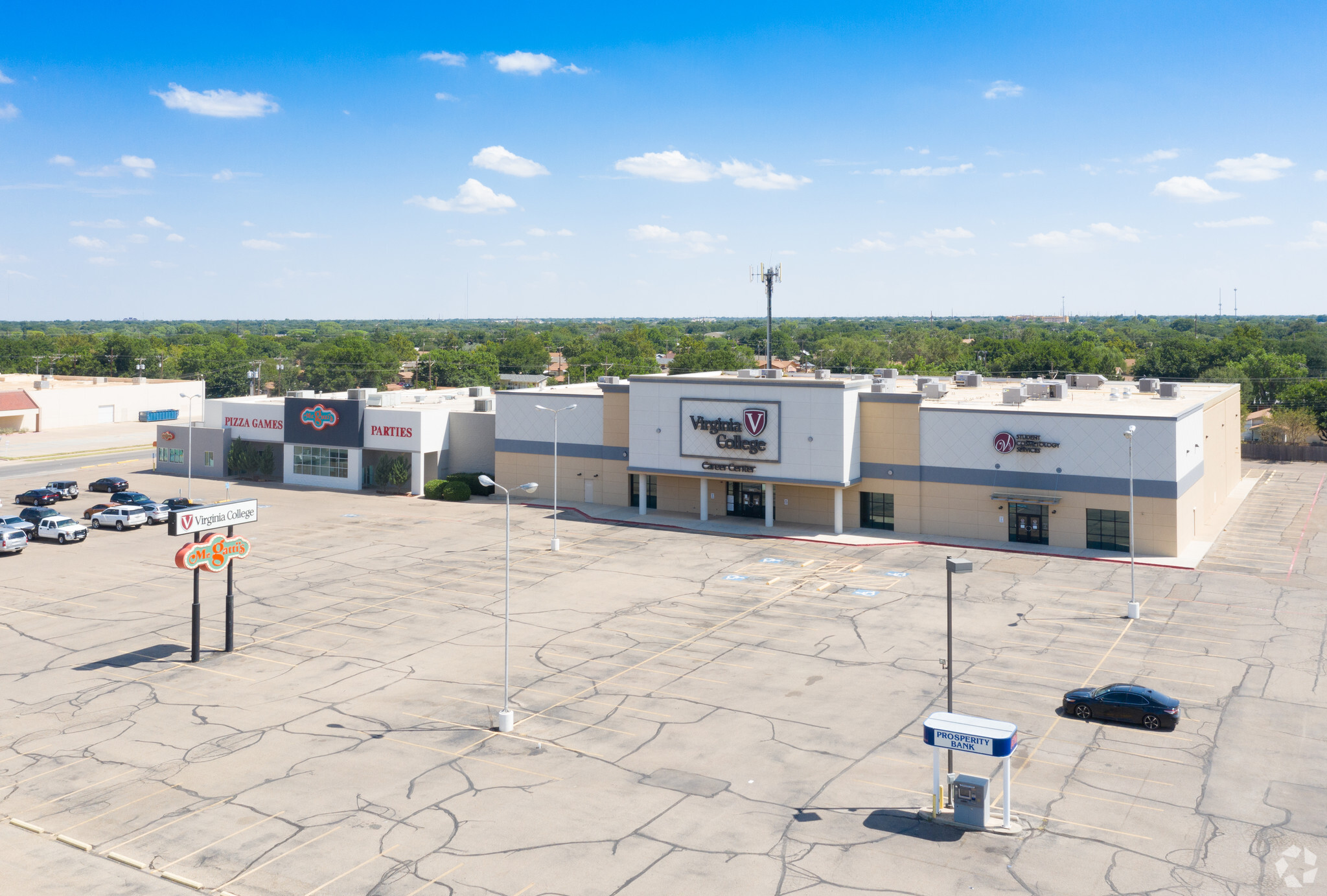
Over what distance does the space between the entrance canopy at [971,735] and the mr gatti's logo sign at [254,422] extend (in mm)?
69583

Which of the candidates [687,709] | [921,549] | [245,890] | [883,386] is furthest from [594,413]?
[245,890]

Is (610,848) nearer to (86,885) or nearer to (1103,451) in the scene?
(86,885)

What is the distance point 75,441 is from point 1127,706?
115 metres

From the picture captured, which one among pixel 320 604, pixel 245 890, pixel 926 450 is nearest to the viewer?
pixel 245 890

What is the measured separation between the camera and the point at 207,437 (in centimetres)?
8606

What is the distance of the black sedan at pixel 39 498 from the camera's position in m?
73.1

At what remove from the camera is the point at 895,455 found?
2419 inches

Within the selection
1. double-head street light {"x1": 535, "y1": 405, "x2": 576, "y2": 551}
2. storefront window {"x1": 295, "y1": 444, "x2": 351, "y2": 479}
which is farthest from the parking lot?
storefront window {"x1": 295, "y1": 444, "x2": 351, "y2": 479}

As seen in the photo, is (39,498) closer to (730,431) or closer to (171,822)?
(730,431)

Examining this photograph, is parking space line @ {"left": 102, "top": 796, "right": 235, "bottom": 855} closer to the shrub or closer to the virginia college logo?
the shrub

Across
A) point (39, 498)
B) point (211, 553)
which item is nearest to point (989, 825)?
point (211, 553)

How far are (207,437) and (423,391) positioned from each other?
750 inches

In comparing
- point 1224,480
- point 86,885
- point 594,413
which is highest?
point 594,413

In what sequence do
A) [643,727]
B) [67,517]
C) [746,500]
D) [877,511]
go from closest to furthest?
[643,727]
[877,511]
[67,517]
[746,500]
